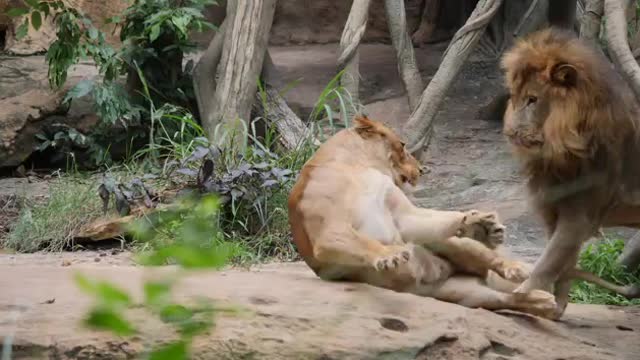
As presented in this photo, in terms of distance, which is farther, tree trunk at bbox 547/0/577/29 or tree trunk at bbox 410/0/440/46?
tree trunk at bbox 410/0/440/46

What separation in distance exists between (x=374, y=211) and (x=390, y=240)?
0.13m

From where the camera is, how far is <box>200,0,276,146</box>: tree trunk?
26.9 feet

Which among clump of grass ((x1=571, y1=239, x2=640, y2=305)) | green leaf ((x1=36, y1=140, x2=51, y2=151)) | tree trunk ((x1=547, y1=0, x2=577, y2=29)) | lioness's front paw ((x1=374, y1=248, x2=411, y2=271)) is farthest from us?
green leaf ((x1=36, y1=140, x2=51, y2=151))

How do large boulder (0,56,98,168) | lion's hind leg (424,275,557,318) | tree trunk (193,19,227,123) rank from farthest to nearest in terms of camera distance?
large boulder (0,56,98,168)
tree trunk (193,19,227,123)
lion's hind leg (424,275,557,318)

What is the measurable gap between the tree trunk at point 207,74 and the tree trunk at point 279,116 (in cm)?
42

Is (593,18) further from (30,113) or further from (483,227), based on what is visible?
(30,113)

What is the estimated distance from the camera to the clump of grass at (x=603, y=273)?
544 centimetres

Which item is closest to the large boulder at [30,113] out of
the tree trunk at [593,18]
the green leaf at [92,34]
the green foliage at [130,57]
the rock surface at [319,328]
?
the green foliage at [130,57]

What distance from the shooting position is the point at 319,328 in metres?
2.56

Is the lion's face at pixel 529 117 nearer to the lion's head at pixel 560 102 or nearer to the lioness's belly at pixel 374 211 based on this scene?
the lion's head at pixel 560 102

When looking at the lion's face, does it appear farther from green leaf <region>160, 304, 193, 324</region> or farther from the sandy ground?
green leaf <region>160, 304, 193, 324</region>

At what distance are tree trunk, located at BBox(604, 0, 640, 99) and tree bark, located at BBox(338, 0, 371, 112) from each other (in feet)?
7.61

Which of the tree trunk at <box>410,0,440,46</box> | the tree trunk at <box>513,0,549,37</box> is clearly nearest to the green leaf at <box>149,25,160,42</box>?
the tree trunk at <box>513,0,549,37</box>

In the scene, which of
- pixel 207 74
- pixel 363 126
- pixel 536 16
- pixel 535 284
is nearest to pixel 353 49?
pixel 207 74
